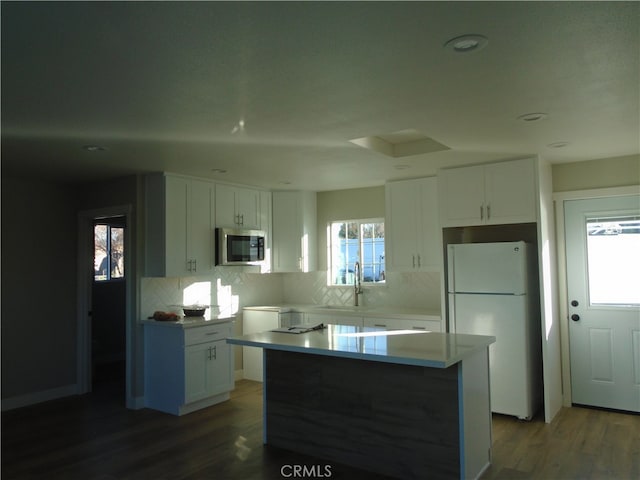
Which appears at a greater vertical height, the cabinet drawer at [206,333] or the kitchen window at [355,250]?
the kitchen window at [355,250]

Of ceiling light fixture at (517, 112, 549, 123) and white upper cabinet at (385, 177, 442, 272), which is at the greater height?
ceiling light fixture at (517, 112, 549, 123)

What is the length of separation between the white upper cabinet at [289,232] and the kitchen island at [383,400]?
7.45ft

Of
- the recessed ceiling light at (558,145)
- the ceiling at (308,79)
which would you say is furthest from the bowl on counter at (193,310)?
the recessed ceiling light at (558,145)

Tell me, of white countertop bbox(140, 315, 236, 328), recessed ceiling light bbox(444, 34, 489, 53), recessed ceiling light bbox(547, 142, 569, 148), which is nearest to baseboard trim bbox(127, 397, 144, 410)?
white countertop bbox(140, 315, 236, 328)

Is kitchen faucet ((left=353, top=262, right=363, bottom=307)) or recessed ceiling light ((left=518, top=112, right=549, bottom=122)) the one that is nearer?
recessed ceiling light ((left=518, top=112, right=549, bottom=122))

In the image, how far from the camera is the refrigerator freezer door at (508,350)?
4.14 m

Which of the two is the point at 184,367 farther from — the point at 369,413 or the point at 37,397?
the point at 369,413

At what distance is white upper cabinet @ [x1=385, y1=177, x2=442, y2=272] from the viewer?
5031 millimetres

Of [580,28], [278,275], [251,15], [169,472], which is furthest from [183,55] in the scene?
[278,275]

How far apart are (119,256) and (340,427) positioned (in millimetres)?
4928

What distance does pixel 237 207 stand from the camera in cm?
543

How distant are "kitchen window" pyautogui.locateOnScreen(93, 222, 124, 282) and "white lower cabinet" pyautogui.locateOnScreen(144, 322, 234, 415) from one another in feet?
8.35

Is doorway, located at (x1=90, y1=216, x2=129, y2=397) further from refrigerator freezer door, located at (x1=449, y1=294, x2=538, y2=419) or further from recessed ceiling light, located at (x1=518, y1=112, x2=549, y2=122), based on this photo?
recessed ceiling light, located at (x1=518, y1=112, x2=549, y2=122)
